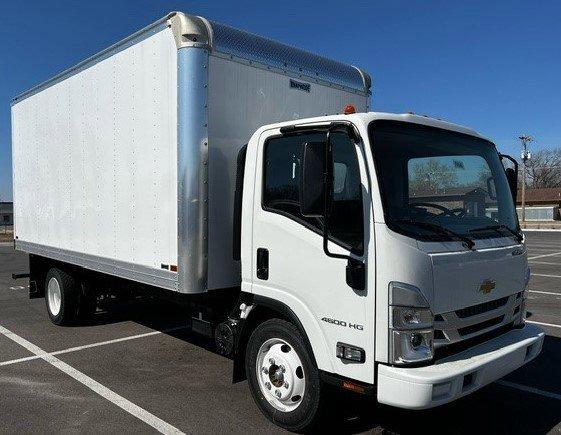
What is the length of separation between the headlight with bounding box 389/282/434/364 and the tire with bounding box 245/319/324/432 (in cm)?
74

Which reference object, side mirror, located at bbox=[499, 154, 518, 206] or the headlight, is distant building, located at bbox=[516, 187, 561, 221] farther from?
the headlight

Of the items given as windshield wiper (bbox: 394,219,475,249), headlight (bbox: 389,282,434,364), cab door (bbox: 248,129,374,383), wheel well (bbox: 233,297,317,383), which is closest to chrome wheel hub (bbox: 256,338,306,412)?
wheel well (bbox: 233,297,317,383)

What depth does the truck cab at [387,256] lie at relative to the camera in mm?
3230

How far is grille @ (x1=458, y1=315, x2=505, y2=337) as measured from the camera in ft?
11.7

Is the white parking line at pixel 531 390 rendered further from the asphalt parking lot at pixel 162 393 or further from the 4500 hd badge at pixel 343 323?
the 4500 hd badge at pixel 343 323

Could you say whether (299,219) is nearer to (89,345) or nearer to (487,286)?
(487,286)

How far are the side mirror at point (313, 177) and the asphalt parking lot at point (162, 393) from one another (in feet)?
5.15

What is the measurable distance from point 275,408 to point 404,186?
2.01 meters

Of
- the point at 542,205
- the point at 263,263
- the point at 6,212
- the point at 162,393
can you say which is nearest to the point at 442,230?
the point at 263,263

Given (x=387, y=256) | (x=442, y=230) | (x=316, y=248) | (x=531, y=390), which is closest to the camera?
(x=387, y=256)

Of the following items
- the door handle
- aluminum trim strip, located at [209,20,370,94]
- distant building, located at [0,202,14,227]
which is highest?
aluminum trim strip, located at [209,20,370,94]

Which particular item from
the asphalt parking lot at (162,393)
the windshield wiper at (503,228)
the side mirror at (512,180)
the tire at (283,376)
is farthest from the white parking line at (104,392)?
the side mirror at (512,180)

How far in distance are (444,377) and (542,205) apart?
77.8 meters

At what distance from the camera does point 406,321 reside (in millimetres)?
3215
